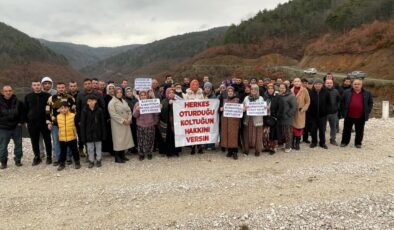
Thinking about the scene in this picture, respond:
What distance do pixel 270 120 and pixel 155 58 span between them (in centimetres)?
Answer: 16173

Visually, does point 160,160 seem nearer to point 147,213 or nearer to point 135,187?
point 135,187

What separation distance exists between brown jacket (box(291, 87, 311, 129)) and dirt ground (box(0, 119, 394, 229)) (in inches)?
35.7

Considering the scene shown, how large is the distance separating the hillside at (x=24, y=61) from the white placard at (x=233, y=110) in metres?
110

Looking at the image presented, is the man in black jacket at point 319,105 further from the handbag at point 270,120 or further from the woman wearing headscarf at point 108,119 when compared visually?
the woman wearing headscarf at point 108,119

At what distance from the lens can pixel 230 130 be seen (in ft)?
31.5

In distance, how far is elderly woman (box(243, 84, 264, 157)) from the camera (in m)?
9.53

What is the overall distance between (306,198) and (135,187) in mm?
3694

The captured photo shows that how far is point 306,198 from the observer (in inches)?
271

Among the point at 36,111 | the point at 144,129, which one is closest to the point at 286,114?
the point at 144,129

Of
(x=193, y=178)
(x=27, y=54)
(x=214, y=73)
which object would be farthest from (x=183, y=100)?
(x=27, y=54)

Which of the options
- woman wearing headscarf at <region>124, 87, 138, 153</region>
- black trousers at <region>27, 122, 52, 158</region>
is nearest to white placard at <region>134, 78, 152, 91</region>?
woman wearing headscarf at <region>124, 87, 138, 153</region>

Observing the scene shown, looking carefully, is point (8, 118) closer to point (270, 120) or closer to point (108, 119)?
point (108, 119)

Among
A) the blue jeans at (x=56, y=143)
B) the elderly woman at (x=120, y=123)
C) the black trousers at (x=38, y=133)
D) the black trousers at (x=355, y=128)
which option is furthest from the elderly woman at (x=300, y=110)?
the black trousers at (x=38, y=133)

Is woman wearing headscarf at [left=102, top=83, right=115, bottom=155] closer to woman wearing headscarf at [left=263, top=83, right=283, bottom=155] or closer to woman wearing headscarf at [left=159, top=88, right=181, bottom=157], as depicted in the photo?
woman wearing headscarf at [left=159, top=88, right=181, bottom=157]
